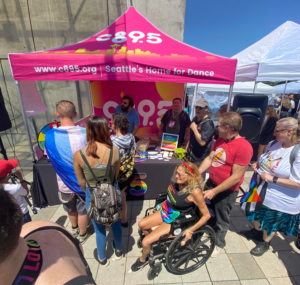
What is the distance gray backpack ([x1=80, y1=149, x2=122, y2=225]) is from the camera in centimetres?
154

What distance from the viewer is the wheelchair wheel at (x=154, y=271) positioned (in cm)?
178

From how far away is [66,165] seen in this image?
6.16ft

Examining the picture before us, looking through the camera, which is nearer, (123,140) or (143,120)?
(123,140)

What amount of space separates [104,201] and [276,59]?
14.9 feet

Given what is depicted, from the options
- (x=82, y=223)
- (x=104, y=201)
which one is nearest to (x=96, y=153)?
(x=104, y=201)

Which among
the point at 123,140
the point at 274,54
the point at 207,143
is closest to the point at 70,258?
the point at 123,140

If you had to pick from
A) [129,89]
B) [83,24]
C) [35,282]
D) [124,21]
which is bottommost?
[35,282]

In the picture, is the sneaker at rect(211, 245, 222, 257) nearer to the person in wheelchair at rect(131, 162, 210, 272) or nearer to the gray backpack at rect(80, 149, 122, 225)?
the person in wheelchair at rect(131, 162, 210, 272)

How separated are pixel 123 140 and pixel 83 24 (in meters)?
5.45

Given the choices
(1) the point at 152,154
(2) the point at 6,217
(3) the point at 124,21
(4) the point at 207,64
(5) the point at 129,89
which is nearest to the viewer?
(2) the point at 6,217

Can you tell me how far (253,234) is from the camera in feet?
7.77

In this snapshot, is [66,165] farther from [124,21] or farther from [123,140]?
[124,21]

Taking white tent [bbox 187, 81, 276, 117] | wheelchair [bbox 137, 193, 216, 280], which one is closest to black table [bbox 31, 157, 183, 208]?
wheelchair [bbox 137, 193, 216, 280]

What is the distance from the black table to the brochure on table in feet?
0.83
